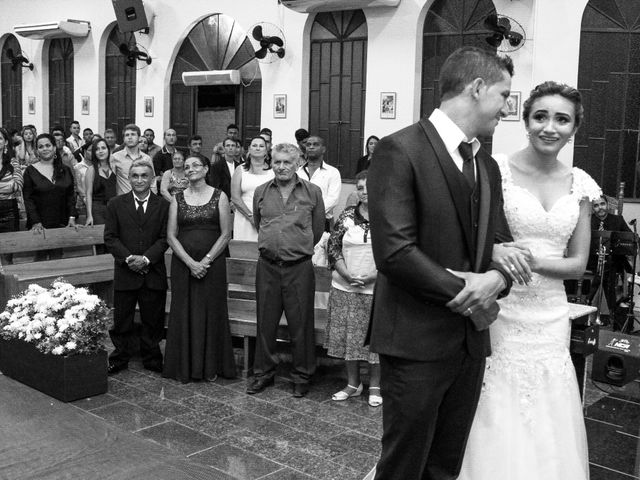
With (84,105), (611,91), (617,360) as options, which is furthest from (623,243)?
(84,105)

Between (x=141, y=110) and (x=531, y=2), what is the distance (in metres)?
8.03

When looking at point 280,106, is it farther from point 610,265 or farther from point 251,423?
point 251,423

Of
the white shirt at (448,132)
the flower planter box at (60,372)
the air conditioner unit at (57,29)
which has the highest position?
the air conditioner unit at (57,29)

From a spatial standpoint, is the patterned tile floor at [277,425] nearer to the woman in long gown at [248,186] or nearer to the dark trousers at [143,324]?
the dark trousers at [143,324]

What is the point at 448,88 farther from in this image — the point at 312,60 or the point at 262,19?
the point at 262,19

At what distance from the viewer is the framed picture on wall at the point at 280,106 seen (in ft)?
41.7

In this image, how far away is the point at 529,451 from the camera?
321cm

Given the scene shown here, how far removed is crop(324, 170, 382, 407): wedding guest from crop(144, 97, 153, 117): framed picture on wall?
10357 millimetres

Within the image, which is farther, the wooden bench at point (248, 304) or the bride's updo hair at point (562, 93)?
the wooden bench at point (248, 304)

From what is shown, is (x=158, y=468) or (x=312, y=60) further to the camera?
(x=312, y=60)

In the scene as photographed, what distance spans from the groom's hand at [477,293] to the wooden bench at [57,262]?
4858mm

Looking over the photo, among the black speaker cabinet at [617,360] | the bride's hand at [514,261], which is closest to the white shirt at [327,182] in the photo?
the black speaker cabinet at [617,360]

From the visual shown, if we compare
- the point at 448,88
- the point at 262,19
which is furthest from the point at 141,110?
the point at 448,88

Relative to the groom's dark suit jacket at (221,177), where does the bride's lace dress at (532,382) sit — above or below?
below
